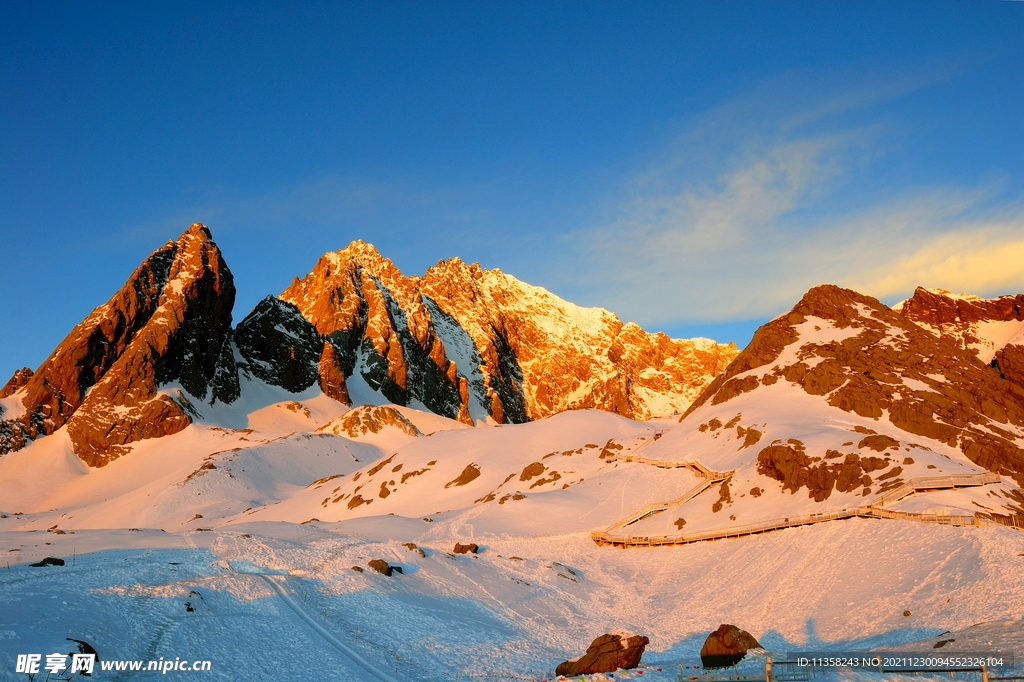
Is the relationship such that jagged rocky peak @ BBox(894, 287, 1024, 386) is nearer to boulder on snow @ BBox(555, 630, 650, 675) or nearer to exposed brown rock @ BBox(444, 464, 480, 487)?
exposed brown rock @ BBox(444, 464, 480, 487)

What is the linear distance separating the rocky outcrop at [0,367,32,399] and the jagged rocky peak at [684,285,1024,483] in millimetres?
166025

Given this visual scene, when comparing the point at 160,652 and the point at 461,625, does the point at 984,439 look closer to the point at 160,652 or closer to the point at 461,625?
the point at 461,625

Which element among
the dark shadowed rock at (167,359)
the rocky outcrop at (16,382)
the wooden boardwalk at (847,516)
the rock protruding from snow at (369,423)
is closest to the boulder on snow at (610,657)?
the wooden boardwalk at (847,516)

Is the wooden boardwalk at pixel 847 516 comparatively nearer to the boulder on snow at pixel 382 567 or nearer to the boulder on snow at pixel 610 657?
the boulder on snow at pixel 382 567

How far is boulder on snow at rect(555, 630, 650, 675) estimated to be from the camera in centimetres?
2525

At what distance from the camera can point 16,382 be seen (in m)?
179

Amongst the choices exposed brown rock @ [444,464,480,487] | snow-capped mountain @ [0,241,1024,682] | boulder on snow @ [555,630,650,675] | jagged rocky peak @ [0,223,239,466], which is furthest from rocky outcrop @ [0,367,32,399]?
boulder on snow @ [555,630,650,675]

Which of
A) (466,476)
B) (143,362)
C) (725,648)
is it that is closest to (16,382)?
(143,362)

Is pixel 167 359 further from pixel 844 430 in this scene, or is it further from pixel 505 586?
pixel 844 430

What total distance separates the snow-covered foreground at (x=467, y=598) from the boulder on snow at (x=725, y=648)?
1.50m

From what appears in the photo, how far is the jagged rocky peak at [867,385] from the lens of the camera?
6138 centimetres

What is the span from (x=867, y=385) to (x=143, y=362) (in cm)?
15266

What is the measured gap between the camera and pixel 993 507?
45.6 metres

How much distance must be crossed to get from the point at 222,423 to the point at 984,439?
156805mm
